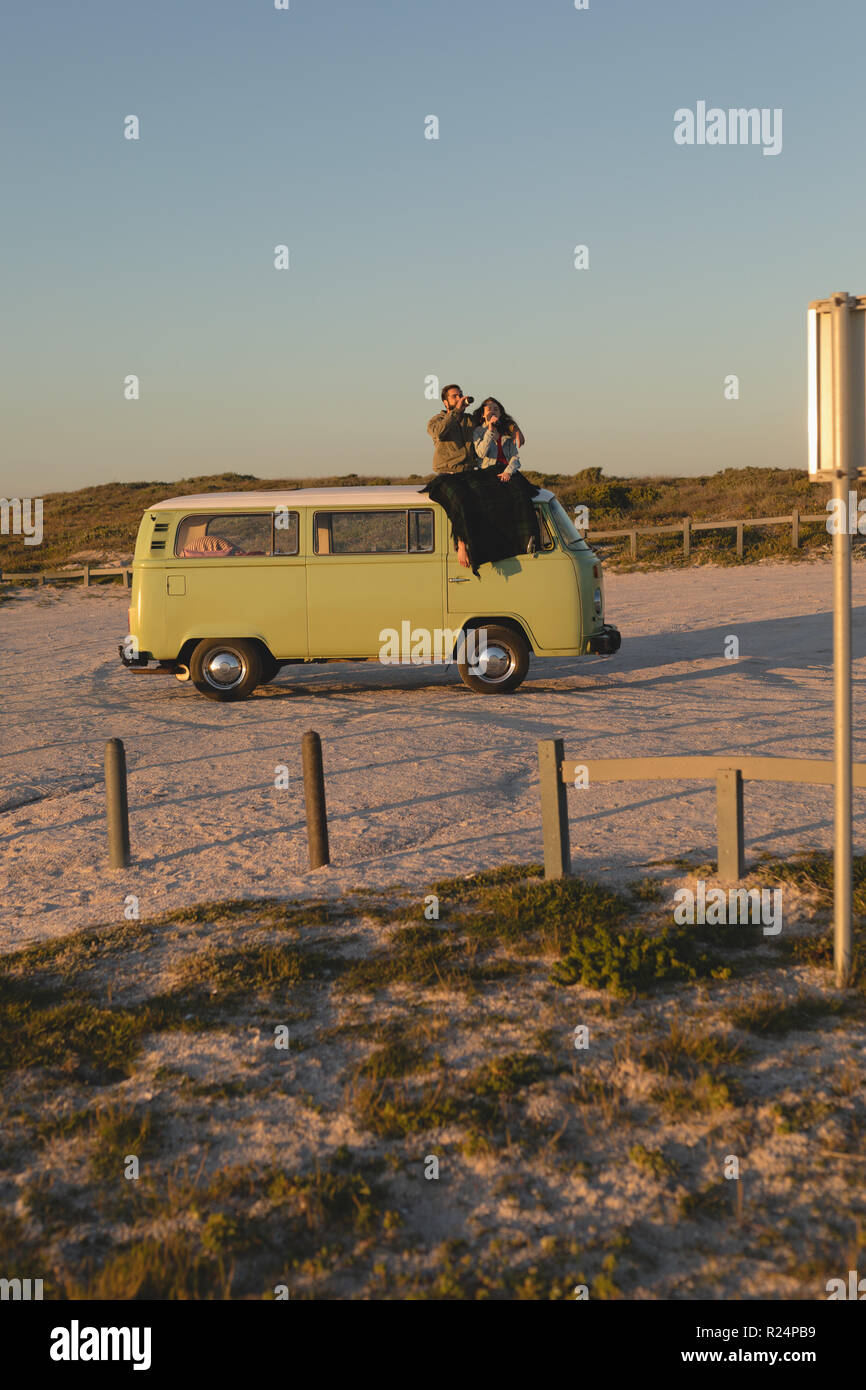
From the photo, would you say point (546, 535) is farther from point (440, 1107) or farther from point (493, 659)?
point (440, 1107)

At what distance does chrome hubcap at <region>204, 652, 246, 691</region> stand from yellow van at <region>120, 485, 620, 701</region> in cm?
36

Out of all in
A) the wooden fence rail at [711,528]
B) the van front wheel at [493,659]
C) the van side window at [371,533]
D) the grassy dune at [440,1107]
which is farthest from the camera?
the wooden fence rail at [711,528]

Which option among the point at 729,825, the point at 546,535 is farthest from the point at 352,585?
the point at 729,825

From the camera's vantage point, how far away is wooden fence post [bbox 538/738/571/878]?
22.8 feet

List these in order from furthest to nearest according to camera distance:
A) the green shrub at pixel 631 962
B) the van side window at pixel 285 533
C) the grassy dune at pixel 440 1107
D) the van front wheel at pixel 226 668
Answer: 1. the van front wheel at pixel 226 668
2. the van side window at pixel 285 533
3. the green shrub at pixel 631 962
4. the grassy dune at pixel 440 1107

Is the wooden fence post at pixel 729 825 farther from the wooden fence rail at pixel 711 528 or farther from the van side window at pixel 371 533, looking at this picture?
the wooden fence rail at pixel 711 528

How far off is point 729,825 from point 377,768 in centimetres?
437

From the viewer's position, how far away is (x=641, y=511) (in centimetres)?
4534

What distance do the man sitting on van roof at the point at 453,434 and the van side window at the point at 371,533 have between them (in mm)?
845

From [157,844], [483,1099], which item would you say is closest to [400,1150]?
[483,1099]

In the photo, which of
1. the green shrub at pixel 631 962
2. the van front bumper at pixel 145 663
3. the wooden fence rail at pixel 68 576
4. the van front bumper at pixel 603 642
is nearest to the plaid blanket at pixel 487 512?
the van front bumper at pixel 603 642

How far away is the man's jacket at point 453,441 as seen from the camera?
1398 centimetres
